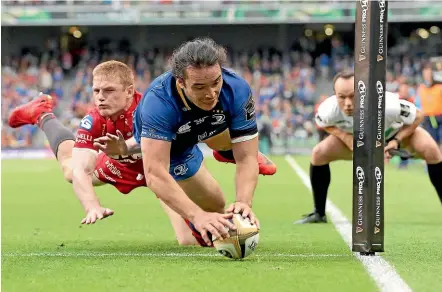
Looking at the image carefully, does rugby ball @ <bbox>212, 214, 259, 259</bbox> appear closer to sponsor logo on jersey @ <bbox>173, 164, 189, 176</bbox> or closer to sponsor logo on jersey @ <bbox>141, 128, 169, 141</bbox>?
sponsor logo on jersey @ <bbox>141, 128, 169, 141</bbox>

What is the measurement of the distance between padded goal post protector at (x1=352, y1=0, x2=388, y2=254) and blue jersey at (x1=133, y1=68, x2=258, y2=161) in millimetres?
785

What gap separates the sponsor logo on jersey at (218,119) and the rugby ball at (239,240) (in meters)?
0.74

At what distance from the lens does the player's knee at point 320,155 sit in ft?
34.9

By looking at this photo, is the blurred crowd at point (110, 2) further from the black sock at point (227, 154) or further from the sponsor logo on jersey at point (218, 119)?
the sponsor logo on jersey at point (218, 119)

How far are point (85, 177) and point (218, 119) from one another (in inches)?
68.9

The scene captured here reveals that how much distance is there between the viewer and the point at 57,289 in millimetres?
Answer: 5285

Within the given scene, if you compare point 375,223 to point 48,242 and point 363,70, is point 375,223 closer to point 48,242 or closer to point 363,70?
point 363,70

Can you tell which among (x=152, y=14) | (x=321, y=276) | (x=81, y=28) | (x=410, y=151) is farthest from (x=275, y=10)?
(x=321, y=276)

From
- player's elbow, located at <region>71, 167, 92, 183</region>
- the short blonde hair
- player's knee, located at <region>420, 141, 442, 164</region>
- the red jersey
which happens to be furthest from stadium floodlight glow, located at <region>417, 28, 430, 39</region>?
player's elbow, located at <region>71, 167, 92, 183</region>

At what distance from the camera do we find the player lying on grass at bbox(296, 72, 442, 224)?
986cm

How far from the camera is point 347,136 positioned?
10242 millimetres

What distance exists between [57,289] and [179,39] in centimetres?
3731

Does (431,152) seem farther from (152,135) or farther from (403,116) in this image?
(152,135)

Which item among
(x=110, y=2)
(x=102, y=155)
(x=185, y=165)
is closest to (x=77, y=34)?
(x=110, y=2)
